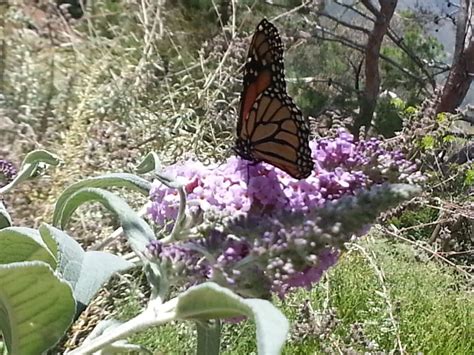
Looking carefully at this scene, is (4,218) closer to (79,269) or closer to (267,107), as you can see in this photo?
(79,269)

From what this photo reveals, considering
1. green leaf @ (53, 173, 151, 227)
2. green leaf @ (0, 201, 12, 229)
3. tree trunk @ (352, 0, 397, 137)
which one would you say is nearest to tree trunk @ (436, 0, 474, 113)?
tree trunk @ (352, 0, 397, 137)

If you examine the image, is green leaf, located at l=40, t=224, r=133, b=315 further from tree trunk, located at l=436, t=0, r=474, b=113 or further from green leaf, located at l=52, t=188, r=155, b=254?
tree trunk, located at l=436, t=0, r=474, b=113

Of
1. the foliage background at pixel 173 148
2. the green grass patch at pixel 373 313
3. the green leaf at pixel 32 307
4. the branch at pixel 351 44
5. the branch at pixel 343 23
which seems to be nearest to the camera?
the green leaf at pixel 32 307

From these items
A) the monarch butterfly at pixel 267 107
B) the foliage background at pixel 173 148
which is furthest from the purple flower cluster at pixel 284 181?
the foliage background at pixel 173 148

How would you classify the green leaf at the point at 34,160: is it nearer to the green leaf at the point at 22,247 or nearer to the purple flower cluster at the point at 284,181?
the purple flower cluster at the point at 284,181

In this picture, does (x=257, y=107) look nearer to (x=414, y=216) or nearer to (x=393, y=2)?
(x=414, y=216)

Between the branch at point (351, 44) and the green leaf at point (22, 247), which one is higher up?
the branch at point (351, 44)

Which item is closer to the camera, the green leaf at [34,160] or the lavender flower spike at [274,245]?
the lavender flower spike at [274,245]
